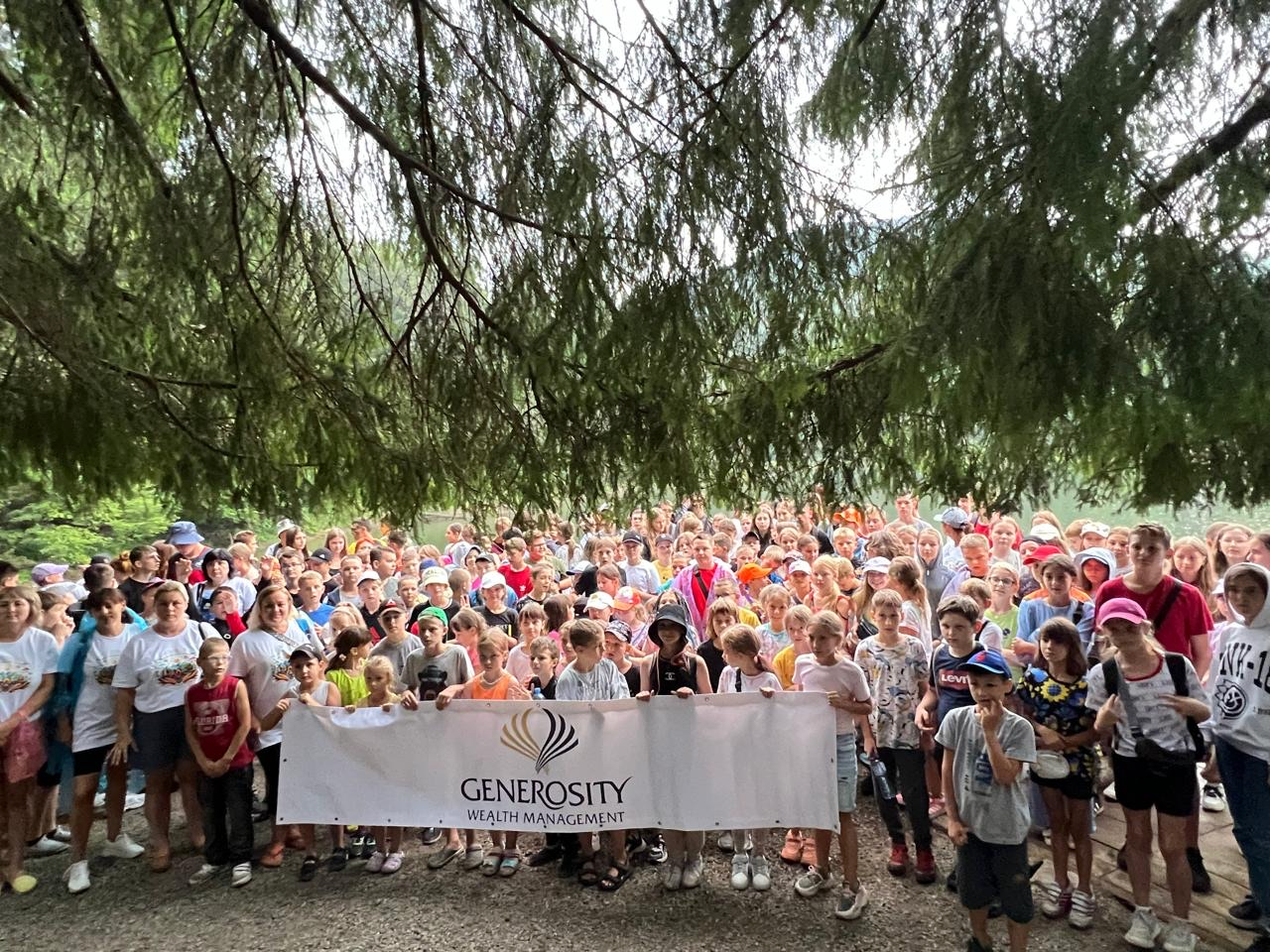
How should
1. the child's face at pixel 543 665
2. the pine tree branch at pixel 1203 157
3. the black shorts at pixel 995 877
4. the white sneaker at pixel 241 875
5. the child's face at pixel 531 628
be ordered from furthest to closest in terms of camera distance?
the child's face at pixel 531 628
the child's face at pixel 543 665
the white sneaker at pixel 241 875
the black shorts at pixel 995 877
the pine tree branch at pixel 1203 157

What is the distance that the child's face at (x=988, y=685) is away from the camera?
380 centimetres

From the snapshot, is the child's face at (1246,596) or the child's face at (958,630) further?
the child's face at (958,630)

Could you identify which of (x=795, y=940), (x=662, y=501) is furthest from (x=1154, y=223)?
(x=795, y=940)

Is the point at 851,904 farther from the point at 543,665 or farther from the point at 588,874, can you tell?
the point at 543,665

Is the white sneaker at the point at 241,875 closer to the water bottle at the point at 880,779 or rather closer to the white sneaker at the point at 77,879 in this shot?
the white sneaker at the point at 77,879

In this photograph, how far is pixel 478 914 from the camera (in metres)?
4.65

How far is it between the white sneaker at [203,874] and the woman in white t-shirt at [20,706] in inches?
38.7

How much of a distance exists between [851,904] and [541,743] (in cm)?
190

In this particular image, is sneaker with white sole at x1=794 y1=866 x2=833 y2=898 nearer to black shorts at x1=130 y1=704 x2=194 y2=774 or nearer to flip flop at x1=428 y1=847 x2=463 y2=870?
flip flop at x1=428 y1=847 x2=463 y2=870

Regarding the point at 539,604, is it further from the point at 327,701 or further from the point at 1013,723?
the point at 1013,723

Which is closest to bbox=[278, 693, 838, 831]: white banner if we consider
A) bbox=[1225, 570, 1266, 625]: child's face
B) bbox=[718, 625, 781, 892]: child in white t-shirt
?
bbox=[718, 625, 781, 892]: child in white t-shirt

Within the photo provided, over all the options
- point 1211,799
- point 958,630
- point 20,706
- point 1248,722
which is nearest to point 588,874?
point 958,630

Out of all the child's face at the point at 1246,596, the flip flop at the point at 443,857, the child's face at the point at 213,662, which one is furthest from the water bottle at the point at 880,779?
the child's face at the point at 213,662

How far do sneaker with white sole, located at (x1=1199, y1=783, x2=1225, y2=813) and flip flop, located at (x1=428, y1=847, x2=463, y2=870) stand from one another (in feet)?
15.3
